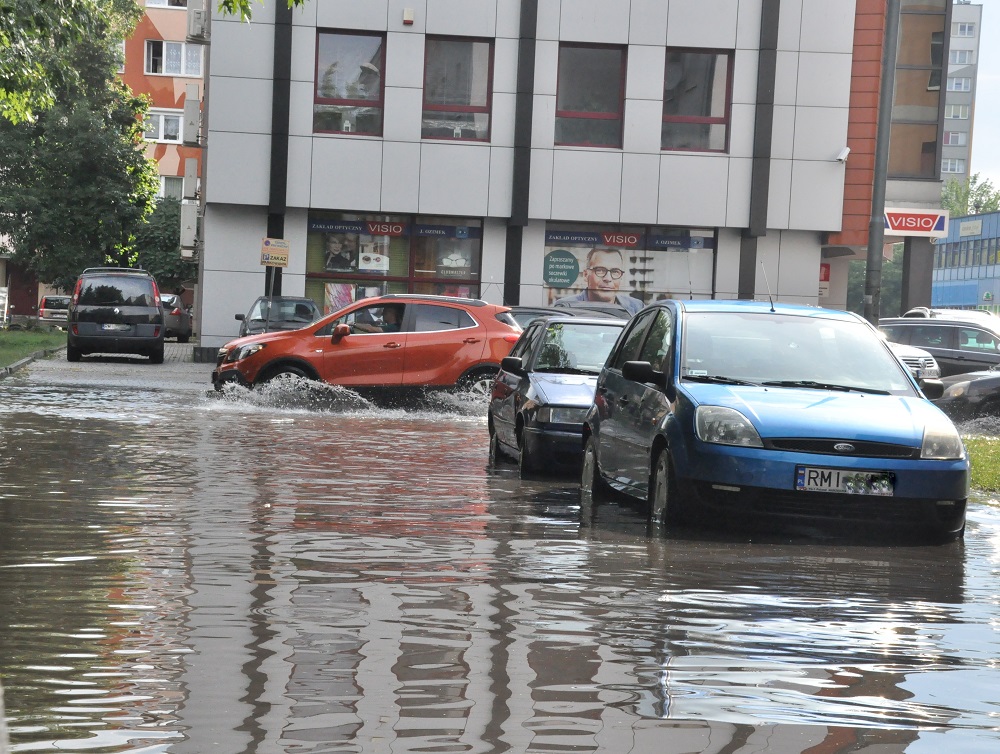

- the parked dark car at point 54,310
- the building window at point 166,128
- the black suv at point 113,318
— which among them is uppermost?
the building window at point 166,128

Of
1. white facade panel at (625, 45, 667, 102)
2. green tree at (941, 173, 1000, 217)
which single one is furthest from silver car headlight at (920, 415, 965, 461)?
green tree at (941, 173, 1000, 217)

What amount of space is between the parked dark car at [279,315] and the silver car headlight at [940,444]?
21.4 m

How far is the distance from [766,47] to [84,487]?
25877 mm

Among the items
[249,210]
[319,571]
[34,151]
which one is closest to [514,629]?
[319,571]

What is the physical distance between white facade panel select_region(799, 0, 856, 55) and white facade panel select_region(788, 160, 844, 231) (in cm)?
261

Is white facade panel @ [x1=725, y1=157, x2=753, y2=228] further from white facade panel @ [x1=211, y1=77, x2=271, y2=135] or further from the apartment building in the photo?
white facade panel @ [x1=211, y1=77, x2=271, y2=135]

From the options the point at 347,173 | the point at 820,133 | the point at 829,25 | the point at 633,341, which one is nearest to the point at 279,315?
the point at 347,173

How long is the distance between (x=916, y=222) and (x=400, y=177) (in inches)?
786

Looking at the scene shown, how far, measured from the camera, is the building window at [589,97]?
33906 mm

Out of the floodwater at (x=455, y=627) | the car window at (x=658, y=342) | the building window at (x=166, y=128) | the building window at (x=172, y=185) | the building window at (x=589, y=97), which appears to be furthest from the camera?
the building window at (x=172, y=185)

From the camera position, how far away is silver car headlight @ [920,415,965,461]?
337 inches

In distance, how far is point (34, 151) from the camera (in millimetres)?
53375

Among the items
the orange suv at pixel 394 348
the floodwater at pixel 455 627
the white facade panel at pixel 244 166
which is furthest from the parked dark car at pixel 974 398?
the white facade panel at pixel 244 166

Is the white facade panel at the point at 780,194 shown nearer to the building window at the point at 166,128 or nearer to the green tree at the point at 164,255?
the green tree at the point at 164,255
